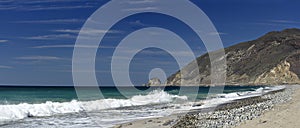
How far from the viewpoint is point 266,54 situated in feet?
611

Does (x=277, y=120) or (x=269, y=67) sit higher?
(x=269, y=67)

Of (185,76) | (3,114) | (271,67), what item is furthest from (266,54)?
(3,114)

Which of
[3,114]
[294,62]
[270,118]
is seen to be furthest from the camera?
[294,62]

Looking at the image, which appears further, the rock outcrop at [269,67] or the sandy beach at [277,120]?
the rock outcrop at [269,67]

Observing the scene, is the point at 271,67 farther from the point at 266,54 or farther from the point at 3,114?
the point at 3,114

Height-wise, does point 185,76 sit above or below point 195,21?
above

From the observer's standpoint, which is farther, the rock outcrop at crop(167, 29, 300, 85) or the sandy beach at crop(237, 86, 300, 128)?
the rock outcrop at crop(167, 29, 300, 85)

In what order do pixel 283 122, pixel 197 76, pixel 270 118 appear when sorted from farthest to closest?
pixel 197 76 < pixel 270 118 < pixel 283 122

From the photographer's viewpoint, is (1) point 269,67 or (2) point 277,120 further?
(1) point 269,67

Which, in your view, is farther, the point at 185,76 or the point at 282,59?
the point at 185,76

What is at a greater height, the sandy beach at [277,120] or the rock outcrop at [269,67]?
the rock outcrop at [269,67]

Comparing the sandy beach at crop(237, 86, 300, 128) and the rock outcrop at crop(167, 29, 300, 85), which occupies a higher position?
the rock outcrop at crop(167, 29, 300, 85)

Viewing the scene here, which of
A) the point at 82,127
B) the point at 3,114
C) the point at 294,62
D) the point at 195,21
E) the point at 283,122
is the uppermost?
the point at 294,62

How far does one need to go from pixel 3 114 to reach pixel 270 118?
17721mm
